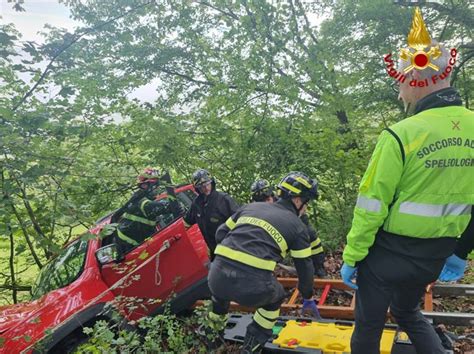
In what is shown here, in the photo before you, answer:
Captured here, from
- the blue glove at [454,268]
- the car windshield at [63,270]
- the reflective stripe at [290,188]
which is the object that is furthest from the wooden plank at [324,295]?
the car windshield at [63,270]

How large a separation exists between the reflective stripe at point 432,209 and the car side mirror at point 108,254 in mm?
3175

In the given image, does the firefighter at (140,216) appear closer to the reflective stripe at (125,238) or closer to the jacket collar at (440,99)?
the reflective stripe at (125,238)

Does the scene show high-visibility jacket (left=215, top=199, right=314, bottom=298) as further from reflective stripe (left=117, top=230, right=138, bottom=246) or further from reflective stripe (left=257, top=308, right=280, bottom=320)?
reflective stripe (left=117, top=230, right=138, bottom=246)

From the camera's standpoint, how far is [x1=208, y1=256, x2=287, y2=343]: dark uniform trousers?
314 centimetres

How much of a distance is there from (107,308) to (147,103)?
16.7ft

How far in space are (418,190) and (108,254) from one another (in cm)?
340

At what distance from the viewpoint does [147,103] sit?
811 cm

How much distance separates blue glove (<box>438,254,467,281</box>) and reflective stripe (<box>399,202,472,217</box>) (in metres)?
0.61

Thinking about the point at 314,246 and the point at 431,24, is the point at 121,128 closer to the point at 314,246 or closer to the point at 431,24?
the point at 314,246

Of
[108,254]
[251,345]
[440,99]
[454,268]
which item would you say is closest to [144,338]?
[108,254]

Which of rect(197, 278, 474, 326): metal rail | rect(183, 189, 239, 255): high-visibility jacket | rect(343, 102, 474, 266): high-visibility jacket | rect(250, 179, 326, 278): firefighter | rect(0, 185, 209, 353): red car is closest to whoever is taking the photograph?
rect(343, 102, 474, 266): high-visibility jacket

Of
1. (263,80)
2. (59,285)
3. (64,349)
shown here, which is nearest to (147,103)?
(263,80)

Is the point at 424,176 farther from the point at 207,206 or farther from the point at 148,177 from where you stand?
the point at 148,177

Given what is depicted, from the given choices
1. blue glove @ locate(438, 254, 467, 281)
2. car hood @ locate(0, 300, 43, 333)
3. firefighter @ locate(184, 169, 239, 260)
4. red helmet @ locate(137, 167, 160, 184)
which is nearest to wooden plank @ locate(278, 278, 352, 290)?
firefighter @ locate(184, 169, 239, 260)
